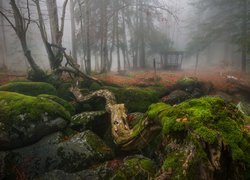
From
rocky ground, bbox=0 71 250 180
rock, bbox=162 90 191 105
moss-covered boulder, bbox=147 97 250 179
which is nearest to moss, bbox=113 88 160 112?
rocky ground, bbox=0 71 250 180

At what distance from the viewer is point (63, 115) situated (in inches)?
289

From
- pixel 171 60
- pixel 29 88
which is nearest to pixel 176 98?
pixel 29 88

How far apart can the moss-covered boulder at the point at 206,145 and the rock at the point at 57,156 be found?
8.88ft

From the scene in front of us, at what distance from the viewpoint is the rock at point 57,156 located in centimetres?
586

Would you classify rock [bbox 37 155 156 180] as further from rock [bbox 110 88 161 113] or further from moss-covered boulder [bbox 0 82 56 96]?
moss-covered boulder [bbox 0 82 56 96]

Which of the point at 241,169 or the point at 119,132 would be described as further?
the point at 119,132

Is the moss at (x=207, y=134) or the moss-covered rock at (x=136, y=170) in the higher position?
the moss at (x=207, y=134)

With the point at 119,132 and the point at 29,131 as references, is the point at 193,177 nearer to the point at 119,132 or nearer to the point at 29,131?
the point at 119,132

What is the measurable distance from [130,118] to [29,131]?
315 cm

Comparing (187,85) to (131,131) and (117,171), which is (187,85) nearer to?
(131,131)

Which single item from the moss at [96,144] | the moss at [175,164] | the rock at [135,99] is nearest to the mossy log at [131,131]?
the moss at [96,144]

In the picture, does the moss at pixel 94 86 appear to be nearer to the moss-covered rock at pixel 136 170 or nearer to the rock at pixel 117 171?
the rock at pixel 117 171

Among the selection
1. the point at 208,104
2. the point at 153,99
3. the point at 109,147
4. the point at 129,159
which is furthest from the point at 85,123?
the point at 208,104

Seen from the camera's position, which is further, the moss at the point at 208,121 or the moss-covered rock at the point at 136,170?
the moss-covered rock at the point at 136,170
